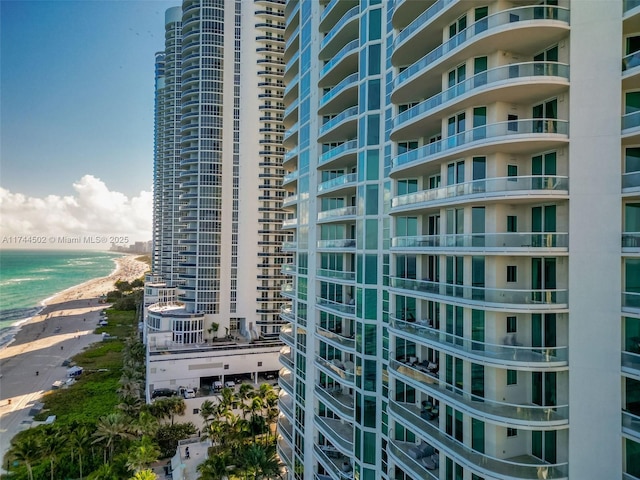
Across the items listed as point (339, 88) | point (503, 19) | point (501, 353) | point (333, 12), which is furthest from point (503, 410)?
point (333, 12)

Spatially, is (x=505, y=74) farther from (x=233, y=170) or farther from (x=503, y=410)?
(x=233, y=170)

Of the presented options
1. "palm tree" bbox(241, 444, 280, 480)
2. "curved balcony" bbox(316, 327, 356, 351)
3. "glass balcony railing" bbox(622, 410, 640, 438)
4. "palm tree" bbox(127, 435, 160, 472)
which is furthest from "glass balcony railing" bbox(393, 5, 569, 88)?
"palm tree" bbox(127, 435, 160, 472)

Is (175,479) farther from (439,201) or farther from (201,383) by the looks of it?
(439,201)

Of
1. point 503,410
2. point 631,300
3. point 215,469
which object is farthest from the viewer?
point 215,469

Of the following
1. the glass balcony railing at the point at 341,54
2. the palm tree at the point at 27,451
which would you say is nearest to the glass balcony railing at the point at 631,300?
the glass balcony railing at the point at 341,54

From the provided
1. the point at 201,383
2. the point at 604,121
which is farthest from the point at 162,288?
the point at 604,121

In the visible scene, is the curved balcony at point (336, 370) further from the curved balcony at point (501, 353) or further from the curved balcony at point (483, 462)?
the curved balcony at point (501, 353)

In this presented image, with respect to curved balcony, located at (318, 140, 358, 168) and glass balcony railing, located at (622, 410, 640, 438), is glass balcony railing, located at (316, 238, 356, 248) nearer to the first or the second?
curved balcony, located at (318, 140, 358, 168)
